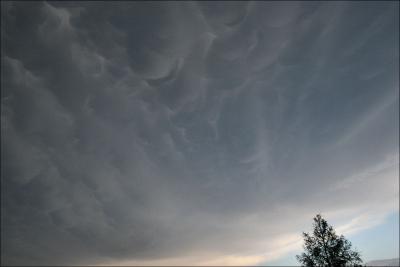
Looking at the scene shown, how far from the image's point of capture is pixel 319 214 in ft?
169

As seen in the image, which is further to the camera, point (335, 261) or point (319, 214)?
point (319, 214)

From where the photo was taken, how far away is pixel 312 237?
166ft

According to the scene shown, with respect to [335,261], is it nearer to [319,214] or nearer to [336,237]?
[336,237]

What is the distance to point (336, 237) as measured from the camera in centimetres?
4969

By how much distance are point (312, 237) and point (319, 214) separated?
13.8 feet

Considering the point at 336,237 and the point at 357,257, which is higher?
the point at 336,237

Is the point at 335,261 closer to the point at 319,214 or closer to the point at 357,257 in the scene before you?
the point at 357,257

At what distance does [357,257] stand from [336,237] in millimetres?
4303

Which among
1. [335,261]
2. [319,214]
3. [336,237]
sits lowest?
[335,261]

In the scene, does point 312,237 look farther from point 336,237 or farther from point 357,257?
point 357,257

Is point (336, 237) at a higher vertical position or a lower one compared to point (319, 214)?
lower

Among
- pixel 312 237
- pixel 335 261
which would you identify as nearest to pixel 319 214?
pixel 312 237

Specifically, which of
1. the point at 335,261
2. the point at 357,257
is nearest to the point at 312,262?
the point at 335,261

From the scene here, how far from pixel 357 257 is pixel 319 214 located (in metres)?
8.72
